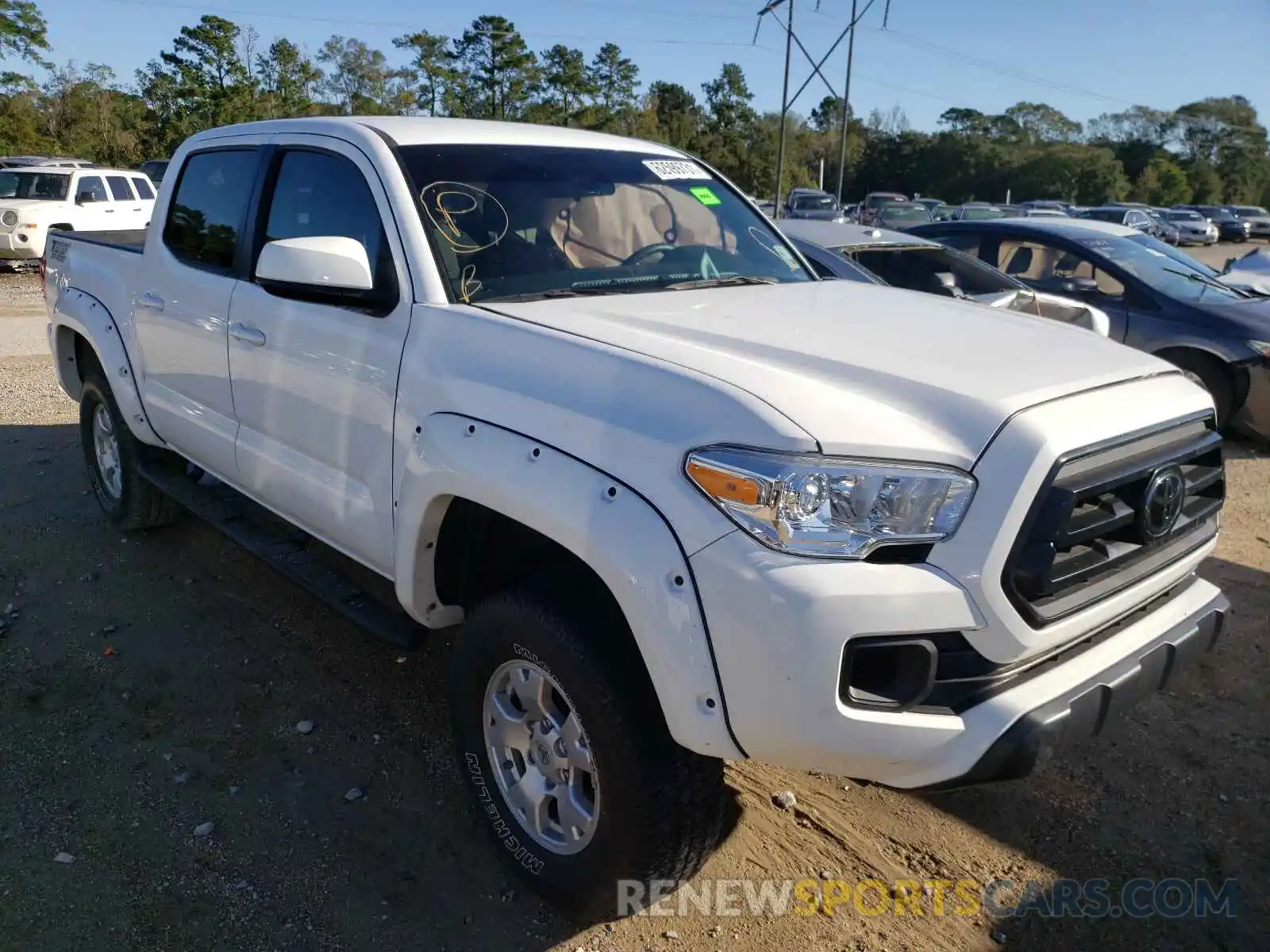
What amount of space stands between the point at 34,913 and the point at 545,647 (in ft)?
5.25

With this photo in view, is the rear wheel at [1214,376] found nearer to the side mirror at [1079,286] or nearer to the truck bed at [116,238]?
the side mirror at [1079,286]

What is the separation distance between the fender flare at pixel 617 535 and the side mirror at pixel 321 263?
52cm

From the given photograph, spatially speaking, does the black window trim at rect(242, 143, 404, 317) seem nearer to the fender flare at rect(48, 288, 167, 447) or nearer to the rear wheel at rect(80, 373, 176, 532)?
the fender flare at rect(48, 288, 167, 447)

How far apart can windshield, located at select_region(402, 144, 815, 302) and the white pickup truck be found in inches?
0.5

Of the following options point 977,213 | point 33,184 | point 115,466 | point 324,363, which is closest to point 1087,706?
point 324,363

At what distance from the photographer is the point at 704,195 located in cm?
380

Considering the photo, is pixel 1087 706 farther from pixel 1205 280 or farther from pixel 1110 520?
pixel 1205 280

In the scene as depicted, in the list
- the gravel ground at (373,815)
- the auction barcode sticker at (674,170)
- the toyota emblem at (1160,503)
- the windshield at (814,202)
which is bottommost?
the gravel ground at (373,815)

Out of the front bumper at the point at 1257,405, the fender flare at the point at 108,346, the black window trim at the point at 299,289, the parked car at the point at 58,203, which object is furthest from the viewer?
the parked car at the point at 58,203

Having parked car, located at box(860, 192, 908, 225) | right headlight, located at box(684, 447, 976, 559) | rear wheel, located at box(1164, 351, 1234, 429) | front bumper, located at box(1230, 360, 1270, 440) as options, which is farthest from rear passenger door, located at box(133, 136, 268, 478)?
parked car, located at box(860, 192, 908, 225)

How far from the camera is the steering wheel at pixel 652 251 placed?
328cm

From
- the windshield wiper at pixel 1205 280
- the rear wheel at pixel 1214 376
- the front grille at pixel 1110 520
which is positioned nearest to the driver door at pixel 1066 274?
the rear wheel at pixel 1214 376

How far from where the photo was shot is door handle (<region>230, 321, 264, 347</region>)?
3482 mm

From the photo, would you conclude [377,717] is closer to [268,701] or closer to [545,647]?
[268,701]
